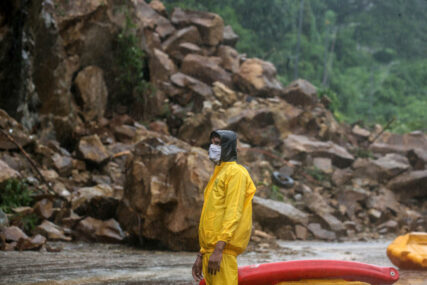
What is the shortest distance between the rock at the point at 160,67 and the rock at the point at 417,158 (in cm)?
1133

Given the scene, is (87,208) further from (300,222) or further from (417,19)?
(417,19)

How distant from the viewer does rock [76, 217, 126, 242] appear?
8172 mm

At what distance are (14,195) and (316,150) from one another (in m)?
13.3

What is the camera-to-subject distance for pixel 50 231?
7.80 m

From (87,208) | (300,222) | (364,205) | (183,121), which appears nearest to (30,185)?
(87,208)

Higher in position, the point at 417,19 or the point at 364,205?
the point at 417,19

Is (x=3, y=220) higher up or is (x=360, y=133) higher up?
(x=360, y=133)

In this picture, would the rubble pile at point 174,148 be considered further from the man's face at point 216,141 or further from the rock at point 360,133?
the man's face at point 216,141

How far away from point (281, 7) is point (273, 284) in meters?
42.5

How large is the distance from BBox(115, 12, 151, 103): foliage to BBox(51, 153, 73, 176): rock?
17.6ft

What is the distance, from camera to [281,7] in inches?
1693

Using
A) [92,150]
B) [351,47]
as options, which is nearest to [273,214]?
[92,150]

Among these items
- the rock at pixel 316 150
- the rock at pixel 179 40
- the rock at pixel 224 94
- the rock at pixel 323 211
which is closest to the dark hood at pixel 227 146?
the rock at pixel 323 211

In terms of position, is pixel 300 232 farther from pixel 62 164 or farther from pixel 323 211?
pixel 62 164
